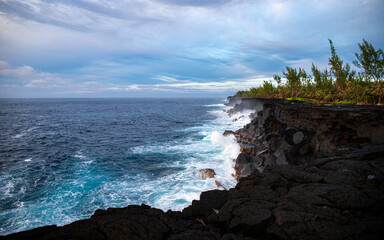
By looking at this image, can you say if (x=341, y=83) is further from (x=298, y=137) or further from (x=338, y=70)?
(x=298, y=137)

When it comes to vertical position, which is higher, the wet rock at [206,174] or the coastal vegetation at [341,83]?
the coastal vegetation at [341,83]

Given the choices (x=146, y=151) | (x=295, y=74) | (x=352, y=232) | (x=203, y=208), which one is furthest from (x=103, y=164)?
(x=295, y=74)

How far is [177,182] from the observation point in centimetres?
1850

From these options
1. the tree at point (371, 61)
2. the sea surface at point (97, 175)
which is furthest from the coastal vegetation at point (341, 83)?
the sea surface at point (97, 175)

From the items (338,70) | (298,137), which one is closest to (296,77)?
(338,70)

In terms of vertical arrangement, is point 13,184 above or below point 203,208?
below

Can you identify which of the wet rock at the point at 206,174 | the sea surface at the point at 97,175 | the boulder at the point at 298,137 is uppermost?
the boulder at the point at 298,137

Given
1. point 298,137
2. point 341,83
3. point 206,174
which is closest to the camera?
point 206,174

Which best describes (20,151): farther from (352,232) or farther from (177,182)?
(352,232)

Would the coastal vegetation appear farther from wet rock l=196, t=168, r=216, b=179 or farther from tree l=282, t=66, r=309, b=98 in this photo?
wet rock l=196, t=168, r=216, b=179

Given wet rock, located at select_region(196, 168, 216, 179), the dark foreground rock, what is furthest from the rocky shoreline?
wet rock, located at select_region(196, 168, 216, 179)

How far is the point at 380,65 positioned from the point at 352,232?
38.9 meters

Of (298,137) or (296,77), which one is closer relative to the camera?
(298,137)

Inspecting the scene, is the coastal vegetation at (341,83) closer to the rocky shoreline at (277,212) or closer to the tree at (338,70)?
the tree at (338,70)
